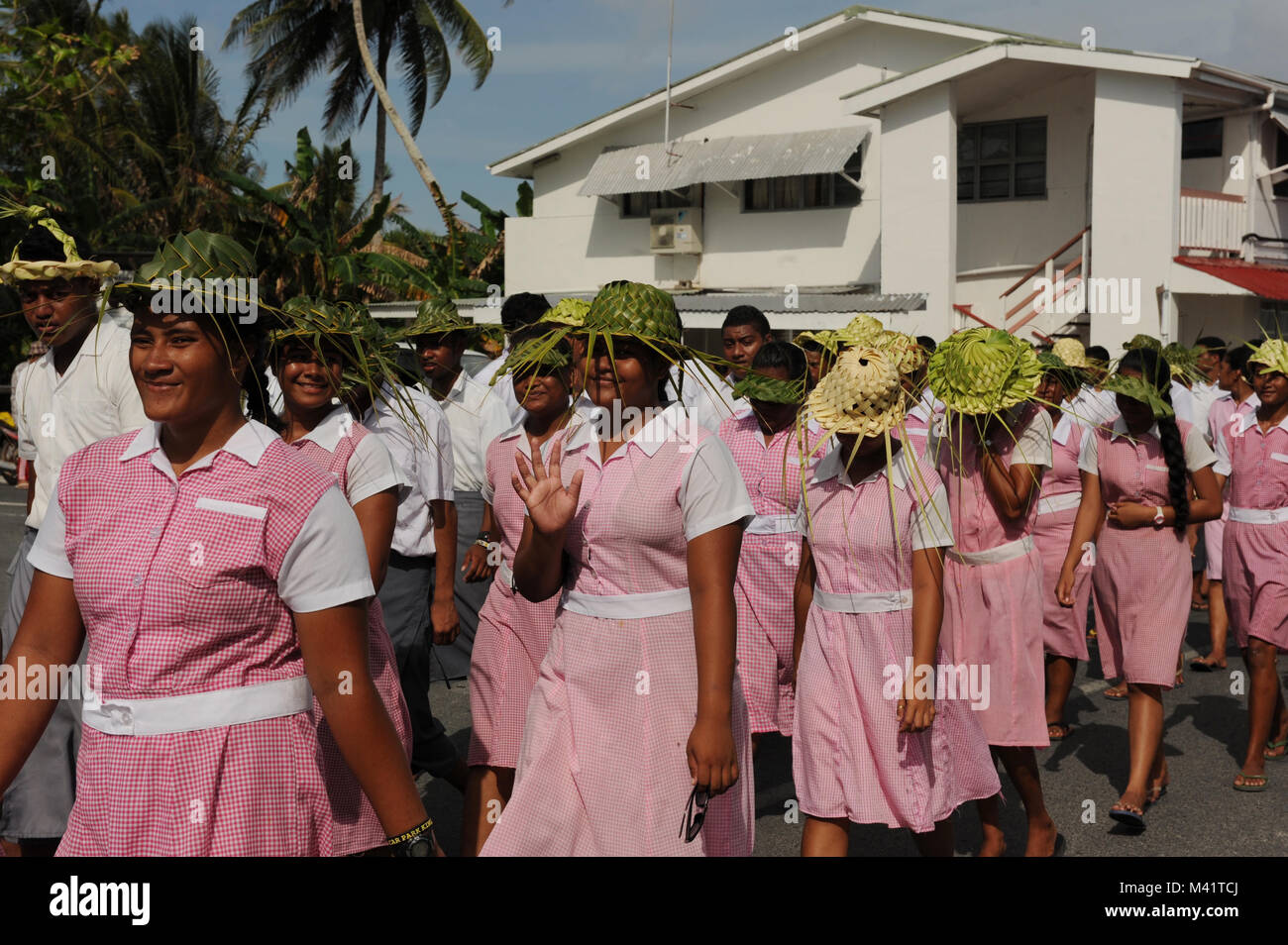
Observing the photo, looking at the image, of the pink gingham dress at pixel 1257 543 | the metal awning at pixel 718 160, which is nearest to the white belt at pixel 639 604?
the pink gingham dress at pixel 1257 543

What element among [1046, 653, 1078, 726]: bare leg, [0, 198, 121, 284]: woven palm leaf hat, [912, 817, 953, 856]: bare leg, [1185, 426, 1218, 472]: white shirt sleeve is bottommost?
[1046, 653, 1078, 726]: bare leg

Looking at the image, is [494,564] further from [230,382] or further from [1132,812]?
[1132,812]

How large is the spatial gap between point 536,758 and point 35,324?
2.32 metres

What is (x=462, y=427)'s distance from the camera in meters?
6.57

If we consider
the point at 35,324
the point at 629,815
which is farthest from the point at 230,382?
the point at 35,324

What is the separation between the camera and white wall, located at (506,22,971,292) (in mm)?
21562

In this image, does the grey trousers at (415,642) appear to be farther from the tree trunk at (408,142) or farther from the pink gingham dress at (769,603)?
the tree trunk at (408,142)

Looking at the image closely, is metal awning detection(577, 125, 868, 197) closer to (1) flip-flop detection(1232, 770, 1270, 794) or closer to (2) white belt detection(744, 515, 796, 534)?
(1) flip-flop detection(1232, 770, 1270, 794)

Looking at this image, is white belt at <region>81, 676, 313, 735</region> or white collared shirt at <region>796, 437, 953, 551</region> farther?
white collared shirt at <region>796, 437, 953, 551</region>

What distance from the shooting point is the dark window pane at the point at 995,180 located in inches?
813

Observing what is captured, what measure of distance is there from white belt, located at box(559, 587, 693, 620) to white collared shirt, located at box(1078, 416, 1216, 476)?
3278 mm

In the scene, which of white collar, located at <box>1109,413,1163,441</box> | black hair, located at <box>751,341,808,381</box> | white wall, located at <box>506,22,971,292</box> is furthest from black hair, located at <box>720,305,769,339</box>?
white wall, located at <box>506,22,971,292</box>

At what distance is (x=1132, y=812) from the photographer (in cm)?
567

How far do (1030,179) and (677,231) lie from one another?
6.02 m
